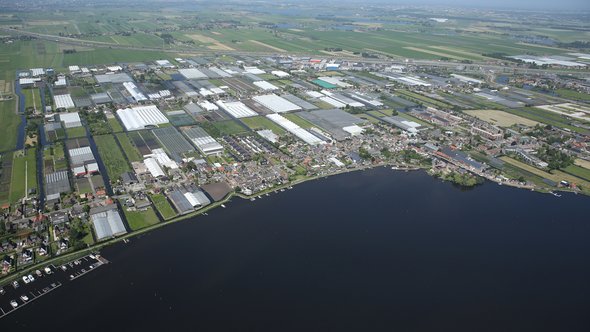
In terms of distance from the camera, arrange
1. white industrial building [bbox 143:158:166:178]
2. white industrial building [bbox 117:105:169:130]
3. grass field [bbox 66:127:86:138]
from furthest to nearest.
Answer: white industrial building [bbox 117:105:169:130]
grass field [bbox 66:127:86:138]
white industrial building [bbox 143:158:166:178]

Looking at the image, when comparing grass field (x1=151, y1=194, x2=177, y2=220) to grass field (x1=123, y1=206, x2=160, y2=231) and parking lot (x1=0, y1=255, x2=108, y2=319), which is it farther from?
parking lot (x1=0, y1=255, x2=108, y2=319)

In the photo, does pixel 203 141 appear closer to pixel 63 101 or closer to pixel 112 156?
pixel 112 156

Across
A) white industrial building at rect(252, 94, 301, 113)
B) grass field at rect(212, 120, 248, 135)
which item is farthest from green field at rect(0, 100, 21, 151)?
white industrial building at rect(252, 94, 301, 113)

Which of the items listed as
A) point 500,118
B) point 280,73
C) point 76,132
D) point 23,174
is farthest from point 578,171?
point 76,132

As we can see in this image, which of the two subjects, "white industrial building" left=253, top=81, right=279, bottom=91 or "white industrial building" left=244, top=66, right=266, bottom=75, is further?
"white industrial building" left=244, top=66, right=266, bottom=75

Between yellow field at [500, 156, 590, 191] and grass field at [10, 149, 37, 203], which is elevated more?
grass field at [10, 149, 37, 203]

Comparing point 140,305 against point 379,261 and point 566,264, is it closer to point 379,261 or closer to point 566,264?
point 379,261

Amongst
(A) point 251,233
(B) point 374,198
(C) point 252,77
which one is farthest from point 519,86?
(A) point 251,233
